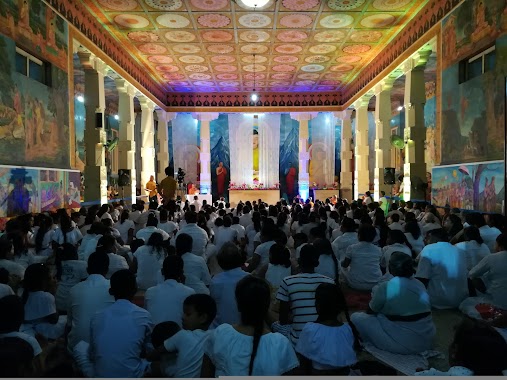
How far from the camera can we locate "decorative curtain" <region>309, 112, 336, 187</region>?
25.5 meters

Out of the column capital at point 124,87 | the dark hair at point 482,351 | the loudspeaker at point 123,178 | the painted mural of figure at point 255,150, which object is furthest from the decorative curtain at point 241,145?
the dark hair at point 482,351

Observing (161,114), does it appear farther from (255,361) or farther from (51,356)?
(255,361)

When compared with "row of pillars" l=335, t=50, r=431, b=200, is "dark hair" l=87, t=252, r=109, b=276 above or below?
below

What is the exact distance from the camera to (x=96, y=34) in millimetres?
12430

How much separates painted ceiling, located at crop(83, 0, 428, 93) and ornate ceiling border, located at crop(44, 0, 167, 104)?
0.77 feet

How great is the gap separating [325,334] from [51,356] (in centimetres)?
239

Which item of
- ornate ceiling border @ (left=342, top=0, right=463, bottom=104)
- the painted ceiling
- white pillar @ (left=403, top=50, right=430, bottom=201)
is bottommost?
white pillar @ (left=403, top=50, right=430, bottom=201)

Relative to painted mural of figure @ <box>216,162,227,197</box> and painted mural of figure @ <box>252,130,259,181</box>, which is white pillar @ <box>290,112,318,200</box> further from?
painted mural of figure @ <box>216,162,227,197</box>

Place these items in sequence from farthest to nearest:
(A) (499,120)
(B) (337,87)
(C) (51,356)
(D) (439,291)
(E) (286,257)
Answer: (B) (337,87) → (A) (499,120) → (D) (439,291) → (E) (286,257) → (C) (51,356)

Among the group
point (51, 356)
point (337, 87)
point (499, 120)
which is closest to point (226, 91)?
point (337, 87)

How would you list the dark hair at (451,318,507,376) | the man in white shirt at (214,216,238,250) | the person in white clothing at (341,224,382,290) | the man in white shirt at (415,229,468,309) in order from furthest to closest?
the man in white shirt at (214,216,238,250) < the person in white clothing at (341,224,382,290) < the man in white shirt at (415,229,468,309) < the dark hair at (451,318,507,376)

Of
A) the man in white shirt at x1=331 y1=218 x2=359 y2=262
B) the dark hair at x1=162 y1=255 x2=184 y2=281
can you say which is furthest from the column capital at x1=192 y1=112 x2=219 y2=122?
the dark hair at x1=162 y1=255 x2=184 y2=281

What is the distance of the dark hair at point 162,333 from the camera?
10.4ft

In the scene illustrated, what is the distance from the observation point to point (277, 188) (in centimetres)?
2400
